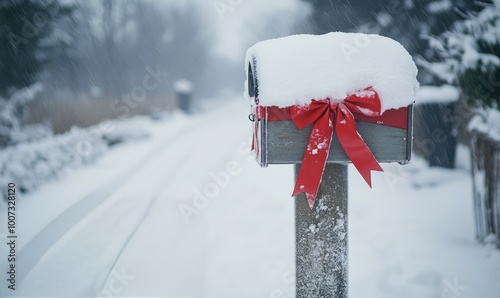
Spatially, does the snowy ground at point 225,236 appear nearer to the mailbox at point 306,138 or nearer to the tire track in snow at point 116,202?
the tire track in snow at point 116,202

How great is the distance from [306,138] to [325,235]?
0.41 m

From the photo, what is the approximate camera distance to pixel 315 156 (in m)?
1.28

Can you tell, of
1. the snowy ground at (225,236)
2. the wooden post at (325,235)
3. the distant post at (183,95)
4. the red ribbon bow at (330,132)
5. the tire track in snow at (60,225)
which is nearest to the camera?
the red ribbon bow at (330,132)

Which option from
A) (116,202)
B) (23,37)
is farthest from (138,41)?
(116,202)

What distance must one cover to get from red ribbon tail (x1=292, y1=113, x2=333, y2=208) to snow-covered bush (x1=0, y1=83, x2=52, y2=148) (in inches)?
251

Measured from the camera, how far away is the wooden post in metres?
1.41

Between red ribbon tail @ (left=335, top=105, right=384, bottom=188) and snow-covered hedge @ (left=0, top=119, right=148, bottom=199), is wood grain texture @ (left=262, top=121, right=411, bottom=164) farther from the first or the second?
snow-covered hedge @ (left=0, top=119, right=148, bottom=199)

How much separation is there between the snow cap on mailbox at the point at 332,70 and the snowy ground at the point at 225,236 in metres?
1.72

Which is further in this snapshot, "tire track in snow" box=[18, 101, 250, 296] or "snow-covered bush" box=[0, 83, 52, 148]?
"snow-covered bush" box=[0, 83, 52, 148]

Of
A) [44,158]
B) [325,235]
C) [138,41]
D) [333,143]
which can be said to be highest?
[138,41]

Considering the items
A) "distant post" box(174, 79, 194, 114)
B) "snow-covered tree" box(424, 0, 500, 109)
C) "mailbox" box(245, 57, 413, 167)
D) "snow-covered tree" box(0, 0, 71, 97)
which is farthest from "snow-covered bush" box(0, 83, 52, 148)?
"distant post" box(174, 79, 194, 114)

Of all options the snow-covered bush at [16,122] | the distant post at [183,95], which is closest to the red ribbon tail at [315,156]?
the snow-covered bush at [16,122]

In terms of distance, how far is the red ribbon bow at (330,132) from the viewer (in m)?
1.26

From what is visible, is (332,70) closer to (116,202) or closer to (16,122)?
(116,202)
